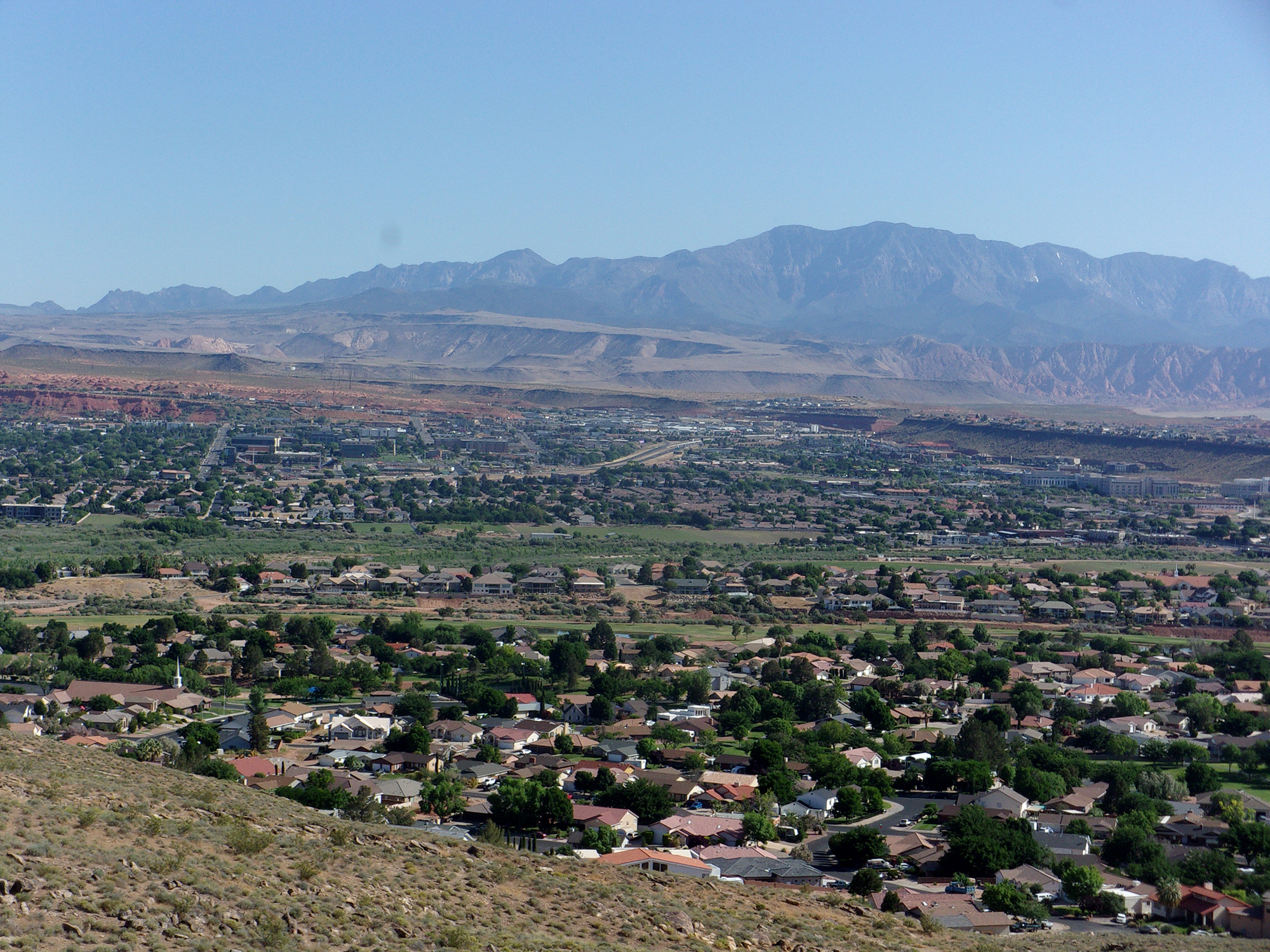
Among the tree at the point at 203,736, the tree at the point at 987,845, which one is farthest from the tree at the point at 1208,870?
the tree at the point at 203,736

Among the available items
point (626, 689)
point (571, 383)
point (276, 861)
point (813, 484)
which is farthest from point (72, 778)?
point (571, 383)

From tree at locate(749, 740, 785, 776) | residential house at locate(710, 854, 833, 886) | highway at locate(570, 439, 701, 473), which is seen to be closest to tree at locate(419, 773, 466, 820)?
residential house at locate(710, 854, 833, 886)

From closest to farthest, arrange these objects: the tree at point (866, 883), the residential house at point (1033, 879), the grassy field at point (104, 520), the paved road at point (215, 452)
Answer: the tree at point (866, 883) → the residential house at point (1033, 879) → the grassy field at point (104, 520) → the paved road at point (215, 452)

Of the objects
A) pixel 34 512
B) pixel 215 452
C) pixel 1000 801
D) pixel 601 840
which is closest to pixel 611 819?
pixel 601 840

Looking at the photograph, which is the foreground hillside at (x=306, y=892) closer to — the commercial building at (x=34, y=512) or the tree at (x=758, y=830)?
the tree at (x=758, y=830)

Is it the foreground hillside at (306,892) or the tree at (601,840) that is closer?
the foreground hillside at (306,892)

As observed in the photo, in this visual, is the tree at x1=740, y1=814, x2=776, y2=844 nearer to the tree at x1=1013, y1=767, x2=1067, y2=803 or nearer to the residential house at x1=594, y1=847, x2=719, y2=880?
the residential house at x1=594, y1=847, x2=719, y2=880
